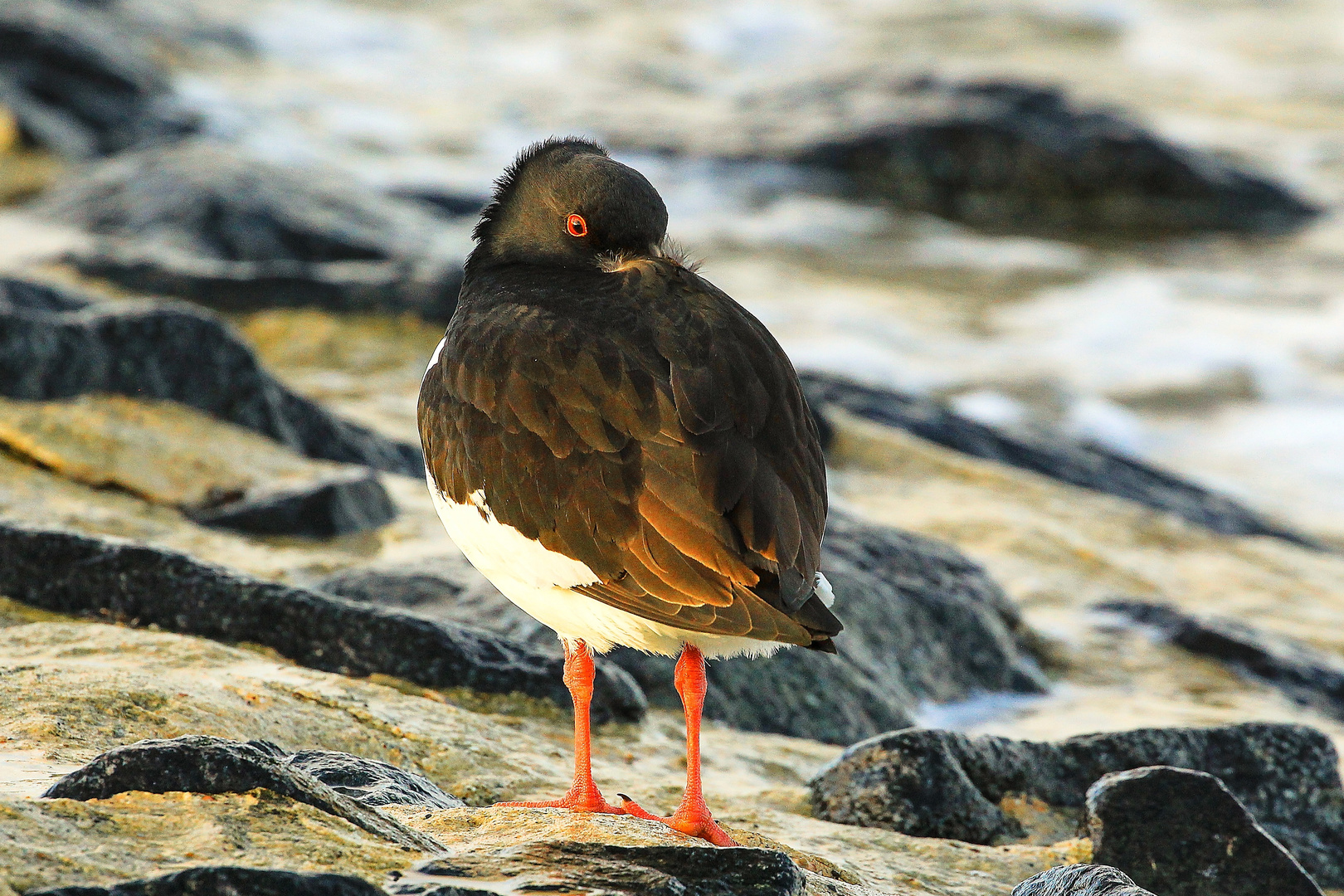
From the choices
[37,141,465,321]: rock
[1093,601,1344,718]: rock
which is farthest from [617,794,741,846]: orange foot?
[37,141,465,321]: rock

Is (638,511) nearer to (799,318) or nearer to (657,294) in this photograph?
(657,294)

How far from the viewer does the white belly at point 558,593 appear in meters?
3.74

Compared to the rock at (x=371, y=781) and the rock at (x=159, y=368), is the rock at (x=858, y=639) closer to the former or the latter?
the rock at (x=371, y=781)

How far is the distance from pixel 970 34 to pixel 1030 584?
66.0ft

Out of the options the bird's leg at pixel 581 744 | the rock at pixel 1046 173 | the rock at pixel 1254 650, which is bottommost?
the rock at pixel 1254 650

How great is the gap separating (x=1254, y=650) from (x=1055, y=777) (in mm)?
2562

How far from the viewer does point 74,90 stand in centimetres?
1619

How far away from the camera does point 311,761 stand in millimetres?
3812

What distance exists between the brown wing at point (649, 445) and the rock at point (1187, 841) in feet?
4.46

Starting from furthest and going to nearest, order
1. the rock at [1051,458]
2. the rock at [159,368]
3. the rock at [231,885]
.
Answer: the rock at [1051,458] < the rock at [159,368] < the rock at [231,885]

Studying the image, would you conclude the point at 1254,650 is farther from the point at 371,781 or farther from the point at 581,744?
the point at 371,781

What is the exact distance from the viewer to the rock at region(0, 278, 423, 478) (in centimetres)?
680

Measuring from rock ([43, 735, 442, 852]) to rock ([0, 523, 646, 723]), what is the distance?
6.10 feet

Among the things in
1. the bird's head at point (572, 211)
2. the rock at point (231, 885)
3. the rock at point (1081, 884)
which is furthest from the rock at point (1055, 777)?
the rock at point (231, 885)
